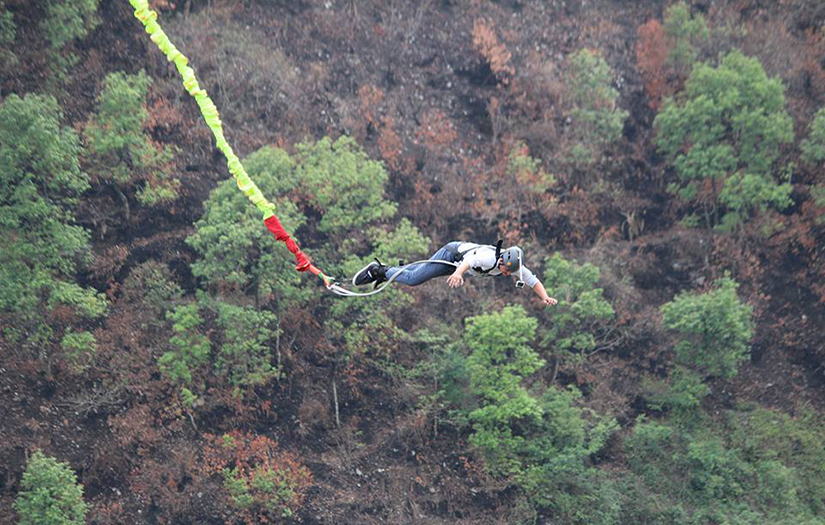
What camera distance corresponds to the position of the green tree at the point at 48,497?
19672 mm

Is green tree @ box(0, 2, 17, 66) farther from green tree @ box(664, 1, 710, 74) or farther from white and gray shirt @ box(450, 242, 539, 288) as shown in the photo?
green tree @ box(664, 1, 710, 74)

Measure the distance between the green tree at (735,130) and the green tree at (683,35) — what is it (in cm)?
258

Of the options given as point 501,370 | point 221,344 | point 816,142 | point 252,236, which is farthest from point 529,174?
point 221,344

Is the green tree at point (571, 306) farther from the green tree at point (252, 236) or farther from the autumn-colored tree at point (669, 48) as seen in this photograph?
the autumn-colored tree at point (669, 48)

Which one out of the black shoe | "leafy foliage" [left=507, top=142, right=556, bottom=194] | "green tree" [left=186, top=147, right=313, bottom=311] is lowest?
the black shoe

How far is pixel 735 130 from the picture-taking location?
83.2 feet

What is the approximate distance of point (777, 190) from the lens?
25312mm

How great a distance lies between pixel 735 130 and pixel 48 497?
17.1 meters

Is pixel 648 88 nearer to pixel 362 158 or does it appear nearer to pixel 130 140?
pixel 362 158

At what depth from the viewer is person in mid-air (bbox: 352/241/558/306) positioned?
12328 mm

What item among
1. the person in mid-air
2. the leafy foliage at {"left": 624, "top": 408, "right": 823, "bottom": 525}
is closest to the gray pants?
the person in mid-air

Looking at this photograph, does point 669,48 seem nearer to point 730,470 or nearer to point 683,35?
point 683,35

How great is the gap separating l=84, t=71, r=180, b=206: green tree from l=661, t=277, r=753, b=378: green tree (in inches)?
467

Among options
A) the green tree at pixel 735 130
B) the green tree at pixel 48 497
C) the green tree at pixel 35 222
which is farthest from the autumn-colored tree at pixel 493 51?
the green tree at pixel 48 497
